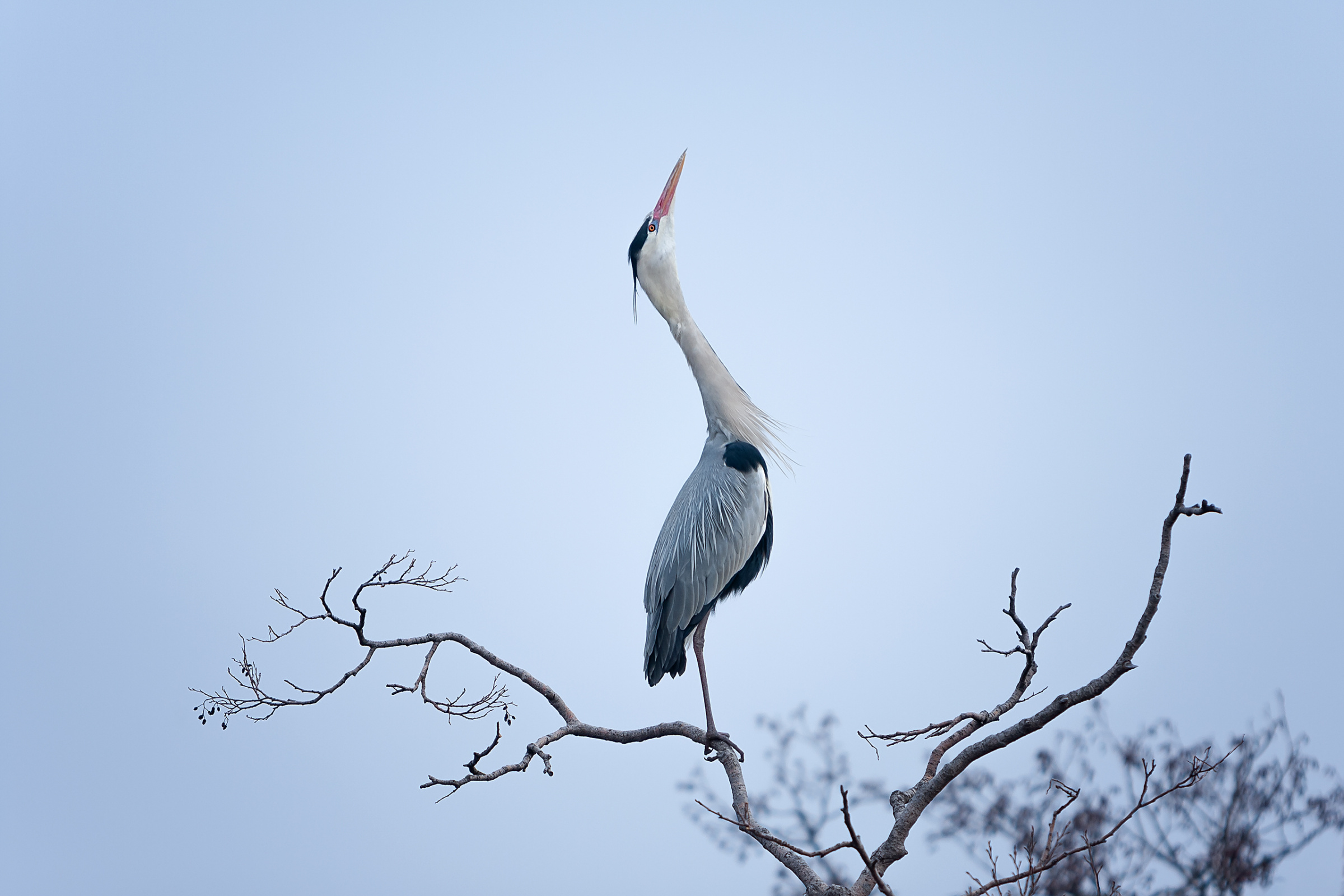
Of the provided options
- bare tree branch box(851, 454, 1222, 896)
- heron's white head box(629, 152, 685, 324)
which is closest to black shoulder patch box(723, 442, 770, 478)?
heron's white head box(629, 152, 685, 324)

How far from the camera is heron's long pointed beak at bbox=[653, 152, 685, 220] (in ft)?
19.4

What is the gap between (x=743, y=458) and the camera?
5195 millimetres

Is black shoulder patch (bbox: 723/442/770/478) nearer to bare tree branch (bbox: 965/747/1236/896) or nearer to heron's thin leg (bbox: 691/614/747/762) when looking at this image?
heron's thin leg (bbox: 691/614/747/762)

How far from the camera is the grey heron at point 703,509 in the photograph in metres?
4.95

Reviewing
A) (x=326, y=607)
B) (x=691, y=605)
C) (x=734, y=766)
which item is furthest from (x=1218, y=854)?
(x=326, y=607)

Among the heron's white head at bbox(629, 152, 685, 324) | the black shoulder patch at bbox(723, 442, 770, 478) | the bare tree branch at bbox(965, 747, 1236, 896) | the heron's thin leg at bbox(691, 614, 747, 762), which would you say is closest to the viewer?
the bare tree branch at bbox(965, 747, 1236, 896)

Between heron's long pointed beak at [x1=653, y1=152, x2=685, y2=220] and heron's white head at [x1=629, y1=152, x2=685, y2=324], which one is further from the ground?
heron's long pointed beak at [x1=653, y1=152, x2=685, y2=220]

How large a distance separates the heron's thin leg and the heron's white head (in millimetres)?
1807

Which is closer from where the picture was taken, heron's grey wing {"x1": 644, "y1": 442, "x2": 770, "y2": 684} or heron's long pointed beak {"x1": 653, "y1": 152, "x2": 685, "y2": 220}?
heron's grey wing {"x1": 644, "y1": 442, "x2": 770, "y2": 684}

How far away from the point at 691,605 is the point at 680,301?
5.90 ft

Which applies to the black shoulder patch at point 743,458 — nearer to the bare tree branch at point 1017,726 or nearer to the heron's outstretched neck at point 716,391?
the heron's outstretched neck at point 716,391

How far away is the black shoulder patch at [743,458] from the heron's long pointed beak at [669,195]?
1.54 metres

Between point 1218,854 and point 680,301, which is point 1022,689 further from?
point 1218,854

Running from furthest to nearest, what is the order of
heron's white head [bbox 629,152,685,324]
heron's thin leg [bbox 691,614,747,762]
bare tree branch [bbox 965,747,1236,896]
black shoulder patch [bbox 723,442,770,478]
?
heron's white head [bbox 629,152,685,324], black shoulder patch [bbox 723,442,770,478], heron's thin leg [bbox 691,614,747,762], bare tree branch [bbox 965,747,1236,896]
